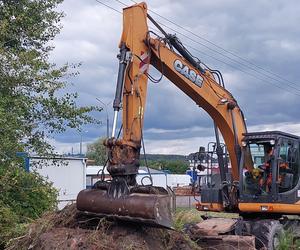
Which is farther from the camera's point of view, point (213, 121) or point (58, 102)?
point (58, 102)

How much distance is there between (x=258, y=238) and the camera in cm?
989

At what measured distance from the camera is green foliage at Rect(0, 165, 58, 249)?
10642 millimetres

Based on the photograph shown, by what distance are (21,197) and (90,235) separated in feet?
17.6

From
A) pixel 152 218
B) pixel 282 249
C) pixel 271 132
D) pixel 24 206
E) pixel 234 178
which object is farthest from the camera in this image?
pixel 24 206

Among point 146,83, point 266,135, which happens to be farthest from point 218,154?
point 146,83

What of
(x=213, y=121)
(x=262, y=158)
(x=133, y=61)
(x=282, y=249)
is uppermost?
(x=133, y=61)

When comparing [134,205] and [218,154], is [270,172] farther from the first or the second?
[134,205]

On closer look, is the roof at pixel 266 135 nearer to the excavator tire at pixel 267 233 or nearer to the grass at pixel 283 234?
the excavator tire at pixel 267 233

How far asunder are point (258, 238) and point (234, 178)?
171cm

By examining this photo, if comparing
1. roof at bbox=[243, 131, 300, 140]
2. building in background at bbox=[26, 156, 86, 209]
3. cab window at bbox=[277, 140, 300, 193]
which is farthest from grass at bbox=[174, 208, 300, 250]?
building in background at bbox=[26, 156, 86, 209]

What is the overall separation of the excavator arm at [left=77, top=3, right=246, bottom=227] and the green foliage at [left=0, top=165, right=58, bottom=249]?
3.31 meters

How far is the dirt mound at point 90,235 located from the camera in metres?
7.09

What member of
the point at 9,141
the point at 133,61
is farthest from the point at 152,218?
→ the point at 9,141

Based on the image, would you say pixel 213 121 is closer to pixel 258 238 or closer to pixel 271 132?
pixel 271 132
